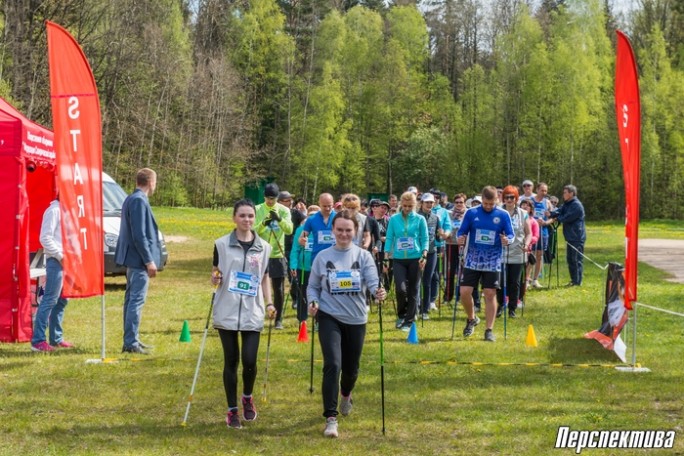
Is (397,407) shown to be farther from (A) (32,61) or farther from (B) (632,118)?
(A) (32,61)

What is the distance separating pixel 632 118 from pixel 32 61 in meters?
28.9

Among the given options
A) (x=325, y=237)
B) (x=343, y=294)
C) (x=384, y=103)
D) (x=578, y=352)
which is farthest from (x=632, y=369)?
(x=384, y=103)

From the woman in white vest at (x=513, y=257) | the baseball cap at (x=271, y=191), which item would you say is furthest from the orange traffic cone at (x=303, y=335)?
the woman in white vest at (x=513, y=257)

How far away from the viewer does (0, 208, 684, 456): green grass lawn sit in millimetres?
6715

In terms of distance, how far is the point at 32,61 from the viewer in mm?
33188

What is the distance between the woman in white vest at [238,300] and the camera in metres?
7.06

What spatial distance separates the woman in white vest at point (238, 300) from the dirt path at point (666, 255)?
51.7ft

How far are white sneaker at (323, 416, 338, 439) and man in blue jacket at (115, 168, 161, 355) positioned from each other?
148 inches

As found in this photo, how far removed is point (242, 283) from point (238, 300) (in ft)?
0.47

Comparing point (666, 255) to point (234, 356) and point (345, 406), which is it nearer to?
point (345, 406)

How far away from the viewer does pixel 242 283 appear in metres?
7.10

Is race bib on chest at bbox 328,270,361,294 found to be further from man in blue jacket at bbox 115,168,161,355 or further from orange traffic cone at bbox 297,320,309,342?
orange traffic cone at bbox 297,320,309,342

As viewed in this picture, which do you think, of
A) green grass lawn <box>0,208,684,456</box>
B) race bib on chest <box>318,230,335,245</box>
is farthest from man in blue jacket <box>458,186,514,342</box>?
race bib on chest <box>318,230,335,245</box>

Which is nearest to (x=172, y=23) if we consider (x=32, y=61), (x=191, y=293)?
(x=32, y=61)
